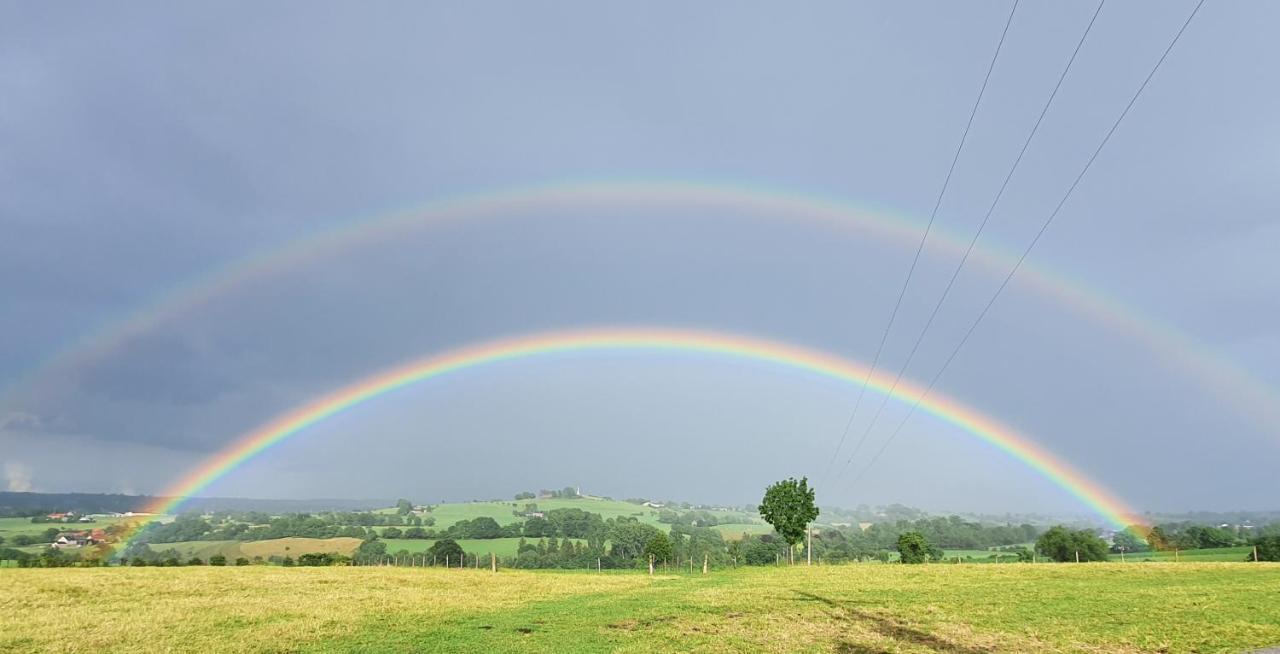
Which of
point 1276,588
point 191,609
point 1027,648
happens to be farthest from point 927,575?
point 191,609

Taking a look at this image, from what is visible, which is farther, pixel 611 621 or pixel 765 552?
pixel 765 552

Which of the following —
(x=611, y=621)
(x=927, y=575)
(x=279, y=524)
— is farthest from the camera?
(x=279, y=524)

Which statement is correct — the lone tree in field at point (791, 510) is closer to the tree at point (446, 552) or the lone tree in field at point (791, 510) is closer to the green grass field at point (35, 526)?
the tree at point (446, 552)

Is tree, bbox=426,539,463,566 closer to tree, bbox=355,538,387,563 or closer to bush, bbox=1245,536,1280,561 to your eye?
tree, bbox=355,538,387,563

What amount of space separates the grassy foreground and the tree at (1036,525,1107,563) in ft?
225

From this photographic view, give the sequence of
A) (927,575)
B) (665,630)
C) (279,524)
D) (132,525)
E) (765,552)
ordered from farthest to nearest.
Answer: (279,524) → (132,525) → (765,552) → (927,575) → (665,630)

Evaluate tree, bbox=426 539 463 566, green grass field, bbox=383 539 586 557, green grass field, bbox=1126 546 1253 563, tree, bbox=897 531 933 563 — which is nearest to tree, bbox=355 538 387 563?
green grass field, bbox=383 539 586 557

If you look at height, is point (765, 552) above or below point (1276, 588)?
below

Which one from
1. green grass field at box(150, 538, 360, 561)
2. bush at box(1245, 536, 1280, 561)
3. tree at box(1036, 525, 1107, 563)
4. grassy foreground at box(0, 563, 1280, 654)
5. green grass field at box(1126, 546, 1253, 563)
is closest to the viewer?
grassy foreground at box(0, 563, 1280, 654)

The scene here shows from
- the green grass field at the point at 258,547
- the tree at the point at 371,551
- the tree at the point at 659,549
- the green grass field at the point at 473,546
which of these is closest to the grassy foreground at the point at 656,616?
the tree at the point at 659,549

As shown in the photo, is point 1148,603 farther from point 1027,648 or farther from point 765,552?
point 765,552

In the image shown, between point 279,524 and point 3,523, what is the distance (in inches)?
2120

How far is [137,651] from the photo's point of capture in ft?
63.8

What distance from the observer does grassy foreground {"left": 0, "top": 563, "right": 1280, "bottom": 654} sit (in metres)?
19.7
